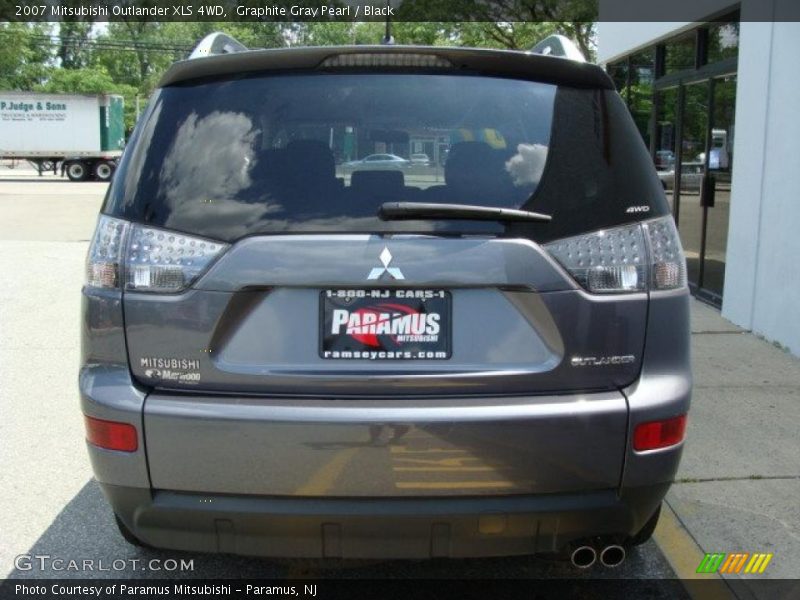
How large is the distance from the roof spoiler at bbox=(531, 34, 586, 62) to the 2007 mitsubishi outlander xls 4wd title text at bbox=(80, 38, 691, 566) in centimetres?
42

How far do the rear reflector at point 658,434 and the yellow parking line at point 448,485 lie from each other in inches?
16.6

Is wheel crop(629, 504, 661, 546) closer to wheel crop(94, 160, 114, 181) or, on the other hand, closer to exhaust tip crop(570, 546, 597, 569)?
exhaust tip crop(570, 546, 597, 569)

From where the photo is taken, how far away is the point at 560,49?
128 inches

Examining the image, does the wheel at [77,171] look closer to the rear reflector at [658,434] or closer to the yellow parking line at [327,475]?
the yellow parking line at [327,475]

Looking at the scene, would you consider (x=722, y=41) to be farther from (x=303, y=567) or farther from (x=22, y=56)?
(x=22, y=56)

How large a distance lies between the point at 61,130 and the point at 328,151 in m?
38.2

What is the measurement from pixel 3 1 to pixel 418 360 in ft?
165

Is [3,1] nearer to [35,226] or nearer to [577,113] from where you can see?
[35,226]

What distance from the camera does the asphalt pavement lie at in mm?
3457

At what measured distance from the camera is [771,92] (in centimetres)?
714

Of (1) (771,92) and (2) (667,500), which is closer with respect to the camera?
(2) (667,500)

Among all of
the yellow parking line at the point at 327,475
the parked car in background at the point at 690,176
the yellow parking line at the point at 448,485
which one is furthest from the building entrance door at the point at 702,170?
the yellow parking line at the point at 327,475

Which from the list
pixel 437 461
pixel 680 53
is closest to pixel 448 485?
pixel 437 461

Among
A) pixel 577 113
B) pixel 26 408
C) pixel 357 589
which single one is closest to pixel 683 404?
pixel 577 113
